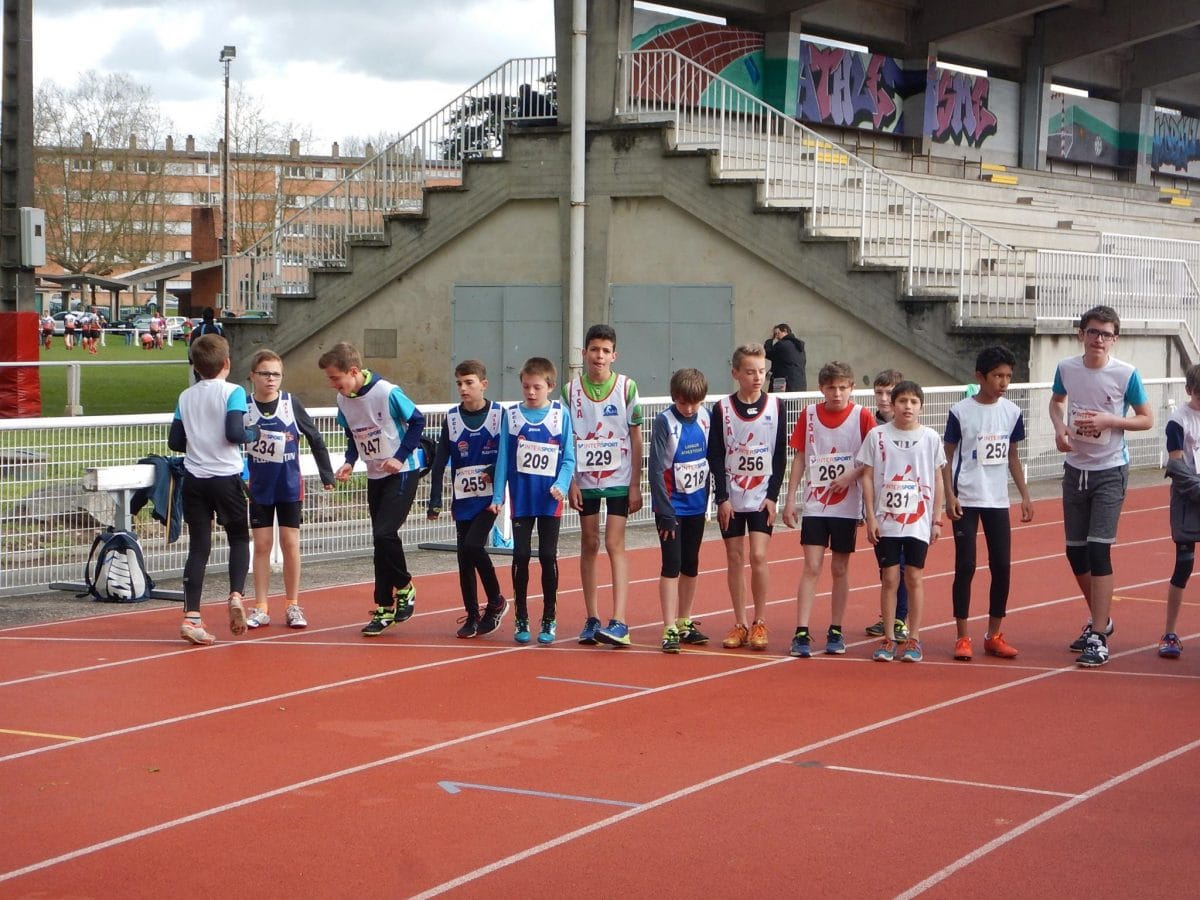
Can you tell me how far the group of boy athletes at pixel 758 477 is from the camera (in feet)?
31.0

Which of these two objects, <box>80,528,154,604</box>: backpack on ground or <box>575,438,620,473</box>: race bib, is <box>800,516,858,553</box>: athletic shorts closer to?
Answer: <box>575,438,620,473</box>: race bib

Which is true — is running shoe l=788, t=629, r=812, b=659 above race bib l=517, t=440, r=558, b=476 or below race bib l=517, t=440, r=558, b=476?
below

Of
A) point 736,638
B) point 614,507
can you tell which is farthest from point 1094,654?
point 614,507

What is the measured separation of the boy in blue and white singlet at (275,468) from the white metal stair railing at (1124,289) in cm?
1517

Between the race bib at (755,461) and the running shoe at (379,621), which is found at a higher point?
the race bib at (755,461)

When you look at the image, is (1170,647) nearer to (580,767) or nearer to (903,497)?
(903,497)

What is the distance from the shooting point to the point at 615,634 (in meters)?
9.82

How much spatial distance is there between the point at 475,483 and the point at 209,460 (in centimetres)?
167

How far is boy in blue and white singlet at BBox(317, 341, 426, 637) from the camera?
33.9 ft

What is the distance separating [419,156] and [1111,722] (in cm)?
2319

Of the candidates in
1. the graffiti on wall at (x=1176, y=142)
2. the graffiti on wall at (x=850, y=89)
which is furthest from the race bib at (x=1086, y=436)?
the graffiti on wall at (x=1176, y=142)

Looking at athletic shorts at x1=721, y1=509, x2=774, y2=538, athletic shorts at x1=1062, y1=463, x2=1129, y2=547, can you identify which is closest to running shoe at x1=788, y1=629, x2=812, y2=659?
athletic shorts at x1=721, y1=509, x2=774, y2=538

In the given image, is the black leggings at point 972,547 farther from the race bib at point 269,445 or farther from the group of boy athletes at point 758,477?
the race bib at point 269,445

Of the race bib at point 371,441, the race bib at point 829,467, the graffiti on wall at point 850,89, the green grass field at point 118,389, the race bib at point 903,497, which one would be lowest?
the race bib at point 903,497
